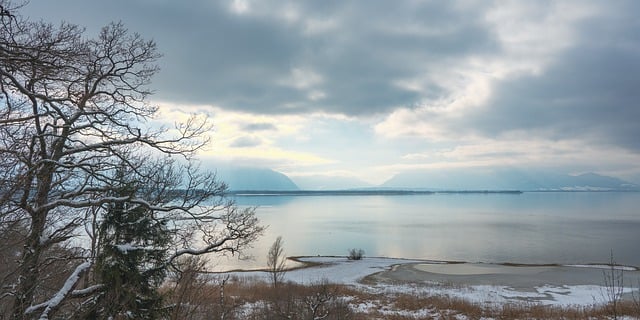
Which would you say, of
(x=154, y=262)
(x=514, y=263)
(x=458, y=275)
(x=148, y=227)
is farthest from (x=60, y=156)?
(x=514, y=263)

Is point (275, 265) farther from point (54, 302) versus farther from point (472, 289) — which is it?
point (54, 302)

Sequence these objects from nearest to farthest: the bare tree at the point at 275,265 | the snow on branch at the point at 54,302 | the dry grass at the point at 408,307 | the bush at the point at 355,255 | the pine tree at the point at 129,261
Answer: the snow on branch at the point at 54,302, the pine tree at the point at 129,261, the dry grass at the point at 408,307, the bare tree at the point at 275,265, the bush at the point at 355,255

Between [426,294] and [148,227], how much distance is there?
1703 centimetres

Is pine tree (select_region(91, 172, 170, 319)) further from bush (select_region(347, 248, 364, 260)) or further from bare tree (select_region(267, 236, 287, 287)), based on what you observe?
bush (select_region(347, 248, 364, 260))

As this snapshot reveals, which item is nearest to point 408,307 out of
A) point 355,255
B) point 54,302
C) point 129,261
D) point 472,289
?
point 472,289

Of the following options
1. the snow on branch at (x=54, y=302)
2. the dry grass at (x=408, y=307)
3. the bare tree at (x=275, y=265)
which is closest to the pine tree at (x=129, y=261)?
the snow on branch at (x=54, y=302)

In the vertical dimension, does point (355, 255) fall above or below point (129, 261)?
below

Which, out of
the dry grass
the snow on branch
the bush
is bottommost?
the bush

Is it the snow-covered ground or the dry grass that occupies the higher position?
the dry grass

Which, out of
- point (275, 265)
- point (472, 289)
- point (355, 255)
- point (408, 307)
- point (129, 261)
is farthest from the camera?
point (355, 255)

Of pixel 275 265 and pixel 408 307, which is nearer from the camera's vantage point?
pixel 408 307

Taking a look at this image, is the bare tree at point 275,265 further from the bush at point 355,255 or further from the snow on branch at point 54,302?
the bush at point 355,255

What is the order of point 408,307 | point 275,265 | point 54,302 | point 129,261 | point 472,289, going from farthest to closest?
Result: point 472,289
point 275,265
point 408,307
point 129,261
point 54,302

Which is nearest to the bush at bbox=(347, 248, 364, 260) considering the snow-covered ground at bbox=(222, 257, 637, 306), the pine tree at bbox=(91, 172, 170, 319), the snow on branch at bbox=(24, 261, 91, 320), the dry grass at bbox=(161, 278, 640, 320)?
the snow-covered ground at bbox=(222, 257, 637, 306)
